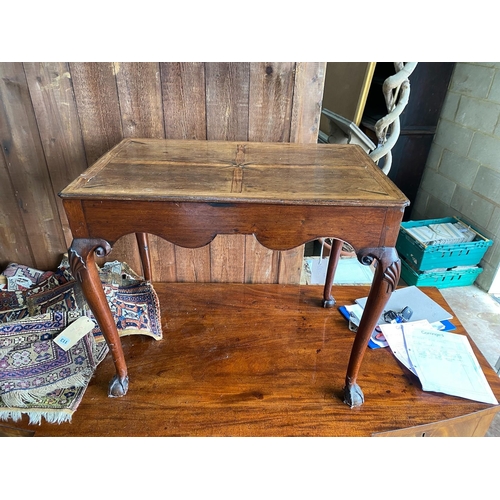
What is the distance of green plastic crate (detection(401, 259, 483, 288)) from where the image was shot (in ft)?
7.06

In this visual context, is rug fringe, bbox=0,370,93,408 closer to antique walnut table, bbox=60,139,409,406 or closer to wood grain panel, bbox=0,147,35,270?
antique walnut table, bbox=60,139,409,406

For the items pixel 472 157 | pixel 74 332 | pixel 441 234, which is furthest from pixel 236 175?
pixel 472 157

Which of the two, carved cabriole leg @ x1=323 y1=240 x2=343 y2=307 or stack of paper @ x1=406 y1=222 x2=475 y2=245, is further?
stack of paper @ x1=406 y1=222 x2=475 y2=245

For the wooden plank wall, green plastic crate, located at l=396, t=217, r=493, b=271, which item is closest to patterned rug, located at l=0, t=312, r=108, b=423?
the wooden plank wall

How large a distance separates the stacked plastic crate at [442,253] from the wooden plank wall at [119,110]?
1154 mm

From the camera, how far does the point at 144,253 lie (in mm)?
1436

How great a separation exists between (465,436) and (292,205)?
0.91 meters

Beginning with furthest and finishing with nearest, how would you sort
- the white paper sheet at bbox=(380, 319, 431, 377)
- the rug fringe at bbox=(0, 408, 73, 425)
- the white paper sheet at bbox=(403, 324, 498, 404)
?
the white paper sheet at bbox=(380, 319, 431, 377), the white paper sheet at bbox=(403, 324, 498, 404), the rug fringe at bbox=(0, 408, 73, 425)

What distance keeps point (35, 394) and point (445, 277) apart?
6.75 ft

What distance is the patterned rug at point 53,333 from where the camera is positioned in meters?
1.07

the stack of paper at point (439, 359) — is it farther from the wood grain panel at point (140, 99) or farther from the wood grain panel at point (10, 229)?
the wood grain panel at point (10, 229)

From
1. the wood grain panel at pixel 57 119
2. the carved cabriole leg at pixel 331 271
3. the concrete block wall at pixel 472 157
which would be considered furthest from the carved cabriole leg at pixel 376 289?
the concrete block wall at pixel 472 157

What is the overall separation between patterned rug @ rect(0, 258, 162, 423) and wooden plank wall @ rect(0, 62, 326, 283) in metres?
0.29

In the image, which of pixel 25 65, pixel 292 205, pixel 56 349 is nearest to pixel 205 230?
pixel 292 205
